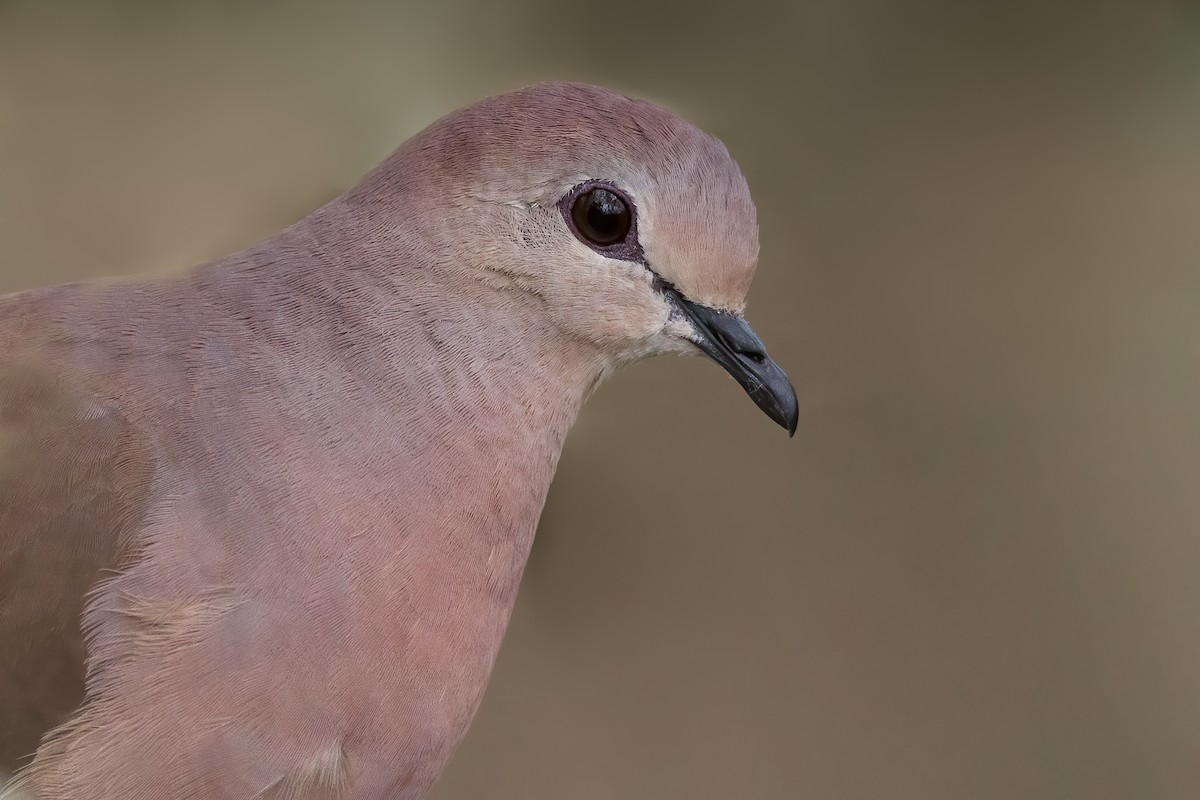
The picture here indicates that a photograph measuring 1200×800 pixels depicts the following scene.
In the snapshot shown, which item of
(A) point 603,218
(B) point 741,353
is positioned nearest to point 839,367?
(B) point 741,353

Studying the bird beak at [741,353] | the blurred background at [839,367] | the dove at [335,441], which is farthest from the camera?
the blurred background at [839,367]

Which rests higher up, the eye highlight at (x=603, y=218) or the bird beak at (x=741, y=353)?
the eye highlight at (x=603, y=218)

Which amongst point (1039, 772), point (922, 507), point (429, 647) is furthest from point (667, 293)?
point (1039, 772)

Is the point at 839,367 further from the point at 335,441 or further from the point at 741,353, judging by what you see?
the point at 335,441

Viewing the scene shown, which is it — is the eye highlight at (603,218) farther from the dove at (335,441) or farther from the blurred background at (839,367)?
the blurred background at (839,367)

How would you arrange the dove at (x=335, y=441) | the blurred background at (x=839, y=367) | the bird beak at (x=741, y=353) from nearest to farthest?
the dove at (x=335, y=441) → the bird beak at (x=741, y=353) → the blurred background at (x=839, y=367)

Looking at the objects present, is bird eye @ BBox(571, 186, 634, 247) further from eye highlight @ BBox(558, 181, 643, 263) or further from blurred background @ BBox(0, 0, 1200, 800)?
blurred background @ BBox(0, 0, 1200, 800)

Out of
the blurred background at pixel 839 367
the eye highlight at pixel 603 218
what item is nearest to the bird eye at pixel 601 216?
the eye highlight at pixel 603 218

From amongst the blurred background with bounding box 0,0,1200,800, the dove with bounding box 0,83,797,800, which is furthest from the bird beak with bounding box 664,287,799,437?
the blurred background with bounding box 0,0,1200,800
